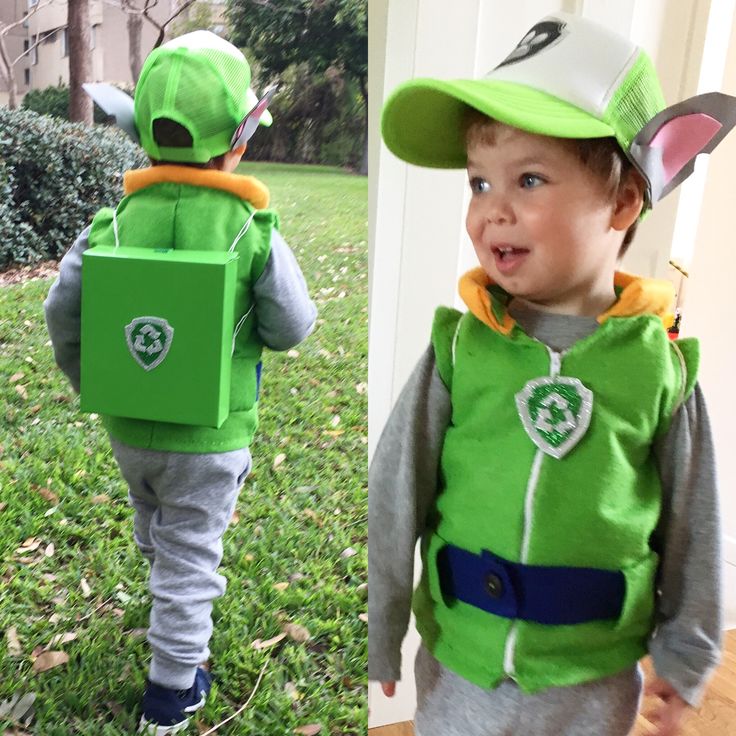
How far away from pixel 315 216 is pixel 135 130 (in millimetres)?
Result: 313

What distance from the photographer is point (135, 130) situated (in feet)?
3.74

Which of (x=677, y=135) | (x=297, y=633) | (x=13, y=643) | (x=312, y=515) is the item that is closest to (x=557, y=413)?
(x=677, y=135)

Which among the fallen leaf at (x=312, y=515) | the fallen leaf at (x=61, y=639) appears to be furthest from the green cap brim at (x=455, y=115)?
the fallen leaf at (x=61, y=639)

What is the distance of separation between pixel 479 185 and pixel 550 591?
0.50 metres

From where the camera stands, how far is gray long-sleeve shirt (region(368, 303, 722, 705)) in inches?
36.5

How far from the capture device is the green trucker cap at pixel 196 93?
1088 mm

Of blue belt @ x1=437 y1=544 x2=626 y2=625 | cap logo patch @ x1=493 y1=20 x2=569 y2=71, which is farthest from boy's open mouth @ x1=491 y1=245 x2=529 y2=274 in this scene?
blue belt @ x1=437 y1=544 x2=626 y2=625

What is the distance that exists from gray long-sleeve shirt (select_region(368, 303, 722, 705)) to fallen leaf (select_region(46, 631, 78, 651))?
520 mm

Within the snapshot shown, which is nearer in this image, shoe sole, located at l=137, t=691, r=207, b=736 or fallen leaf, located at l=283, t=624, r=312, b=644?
shoe sole, located at l=137, t=691, r=207, b=736

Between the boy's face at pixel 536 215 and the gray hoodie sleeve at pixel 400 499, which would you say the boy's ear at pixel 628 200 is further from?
the gray hoodie sleeve at pixel 400 499

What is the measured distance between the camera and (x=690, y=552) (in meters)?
0.95

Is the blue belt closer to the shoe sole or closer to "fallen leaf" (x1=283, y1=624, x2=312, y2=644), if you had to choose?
"fallen leaf" (x1=283, y1=624, x2=312, y2=644)

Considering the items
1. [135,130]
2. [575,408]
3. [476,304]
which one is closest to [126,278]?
[135,130]

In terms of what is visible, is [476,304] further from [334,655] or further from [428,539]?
[334,655]
